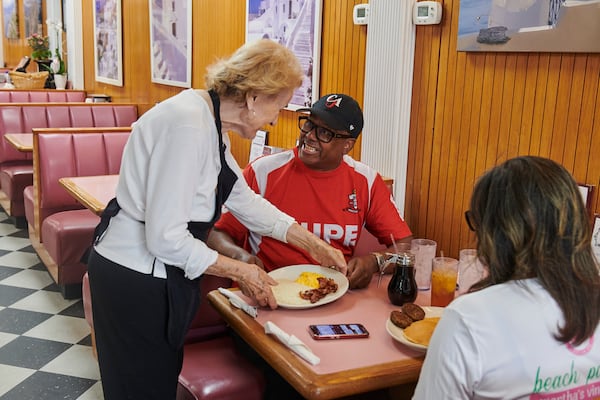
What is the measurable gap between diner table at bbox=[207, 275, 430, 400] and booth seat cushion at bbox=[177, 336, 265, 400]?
301 millimetres

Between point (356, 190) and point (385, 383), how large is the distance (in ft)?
3.44

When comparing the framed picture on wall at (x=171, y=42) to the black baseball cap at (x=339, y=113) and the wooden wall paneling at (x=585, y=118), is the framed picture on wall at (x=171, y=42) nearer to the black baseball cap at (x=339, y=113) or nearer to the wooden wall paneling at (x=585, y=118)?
the black baseball cap at (x=339, y=113)

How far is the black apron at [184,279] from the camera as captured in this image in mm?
1791

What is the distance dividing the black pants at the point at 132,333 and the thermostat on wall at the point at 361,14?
1.88 m

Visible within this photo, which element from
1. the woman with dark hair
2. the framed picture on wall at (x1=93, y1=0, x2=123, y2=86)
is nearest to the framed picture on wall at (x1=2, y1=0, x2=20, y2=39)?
the framed picture on wall at (x1=93, y1=0, x2=123, y2=86)

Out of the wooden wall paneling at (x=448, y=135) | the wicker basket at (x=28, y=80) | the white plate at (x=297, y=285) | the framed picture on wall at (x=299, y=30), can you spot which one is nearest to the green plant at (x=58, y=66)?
the wicker basket at (x=28, y=80)

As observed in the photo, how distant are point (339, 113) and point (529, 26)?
78 cm

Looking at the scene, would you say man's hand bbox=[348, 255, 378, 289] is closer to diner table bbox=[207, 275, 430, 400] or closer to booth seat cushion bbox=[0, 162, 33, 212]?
diner table bbox=[207, 275, 430, 400]

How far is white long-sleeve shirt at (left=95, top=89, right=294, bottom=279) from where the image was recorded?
164cm

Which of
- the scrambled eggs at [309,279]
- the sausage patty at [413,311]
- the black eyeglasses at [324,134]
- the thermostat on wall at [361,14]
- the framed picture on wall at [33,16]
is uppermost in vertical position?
Answer: the framed picture on wall at [33,16]

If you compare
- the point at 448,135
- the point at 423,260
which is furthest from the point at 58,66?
the point at 423,260

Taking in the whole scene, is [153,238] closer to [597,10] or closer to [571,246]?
[571,246]

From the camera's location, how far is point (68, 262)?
13.2 ft

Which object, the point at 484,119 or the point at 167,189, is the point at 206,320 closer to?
the point at 167,189
